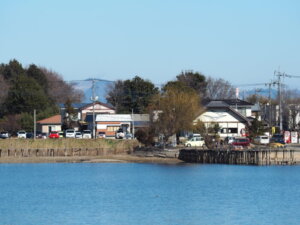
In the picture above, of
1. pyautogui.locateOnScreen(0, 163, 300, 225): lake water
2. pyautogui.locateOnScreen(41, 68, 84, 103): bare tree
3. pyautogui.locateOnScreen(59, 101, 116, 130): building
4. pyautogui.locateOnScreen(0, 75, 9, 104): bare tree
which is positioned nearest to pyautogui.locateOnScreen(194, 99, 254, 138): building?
pyautogui.locateOnScreen(59, 101, 116, 130): building

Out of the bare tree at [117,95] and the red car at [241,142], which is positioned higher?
the bare tree at [117,95]

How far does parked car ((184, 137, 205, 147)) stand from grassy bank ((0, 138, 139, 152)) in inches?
231

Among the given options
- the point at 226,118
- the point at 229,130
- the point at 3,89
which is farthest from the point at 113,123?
the point at 3,89

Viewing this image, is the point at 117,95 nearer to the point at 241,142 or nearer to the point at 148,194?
the point at 241,142

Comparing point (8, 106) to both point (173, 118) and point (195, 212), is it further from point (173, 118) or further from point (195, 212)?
point (195, 212)

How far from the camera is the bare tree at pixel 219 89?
13450cm

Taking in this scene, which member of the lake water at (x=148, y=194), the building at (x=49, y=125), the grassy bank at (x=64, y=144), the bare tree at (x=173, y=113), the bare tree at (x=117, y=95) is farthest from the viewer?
the bare tree at (x=117, y=95)

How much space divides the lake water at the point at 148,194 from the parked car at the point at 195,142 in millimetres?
9310

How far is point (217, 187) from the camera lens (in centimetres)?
5328

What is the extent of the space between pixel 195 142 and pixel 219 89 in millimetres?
58077

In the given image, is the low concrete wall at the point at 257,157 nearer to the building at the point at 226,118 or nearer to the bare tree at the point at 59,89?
the building at the point at 226,118

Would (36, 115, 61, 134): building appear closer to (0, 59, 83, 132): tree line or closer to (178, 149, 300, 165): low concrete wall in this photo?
(0, 59, 83, 132): tree line

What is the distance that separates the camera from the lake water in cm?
3931

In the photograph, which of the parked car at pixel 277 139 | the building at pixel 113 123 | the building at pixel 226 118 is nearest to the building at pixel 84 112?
the building at pixel 113 123
